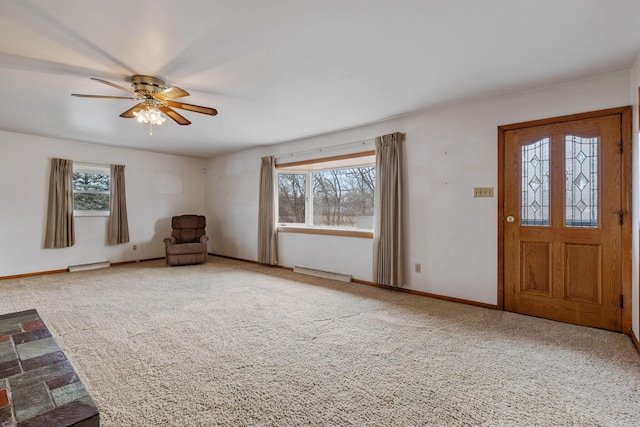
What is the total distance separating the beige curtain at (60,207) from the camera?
5.18m

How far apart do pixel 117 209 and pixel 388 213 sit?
521 centimetres

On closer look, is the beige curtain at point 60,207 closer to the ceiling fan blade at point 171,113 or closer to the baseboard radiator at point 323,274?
the ceiling fan blade at point 171,113

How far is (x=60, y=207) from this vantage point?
5.22 metres

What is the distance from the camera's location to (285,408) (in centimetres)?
170

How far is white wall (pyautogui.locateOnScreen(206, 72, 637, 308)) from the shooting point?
3037 mm

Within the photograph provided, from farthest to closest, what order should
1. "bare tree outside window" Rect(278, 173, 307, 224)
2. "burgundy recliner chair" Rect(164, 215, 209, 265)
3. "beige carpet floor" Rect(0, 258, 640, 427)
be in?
"burgundy recliner chair" Rect(164, 215, 209, 265), "bare tree outside window" Rect(278, 173, 307, 224), "beige carpet floor" Rect(0, 258, 640, 427)

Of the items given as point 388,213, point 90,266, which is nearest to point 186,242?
point 90,266

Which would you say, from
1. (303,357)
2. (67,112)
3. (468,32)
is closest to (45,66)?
(67,112)

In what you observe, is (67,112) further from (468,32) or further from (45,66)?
(468,32)

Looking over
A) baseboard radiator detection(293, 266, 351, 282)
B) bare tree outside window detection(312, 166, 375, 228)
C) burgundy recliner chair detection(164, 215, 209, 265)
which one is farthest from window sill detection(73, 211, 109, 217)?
bare tree outside window detection(312, 166, 375, 228)

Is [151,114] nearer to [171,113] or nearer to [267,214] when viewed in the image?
[171,113]

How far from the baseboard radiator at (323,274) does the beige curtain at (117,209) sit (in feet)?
11.7

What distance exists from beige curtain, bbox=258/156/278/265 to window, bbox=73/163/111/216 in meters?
3.04

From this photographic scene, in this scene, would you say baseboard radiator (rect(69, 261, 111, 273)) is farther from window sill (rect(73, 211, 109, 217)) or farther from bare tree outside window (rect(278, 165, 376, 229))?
bare tree outside window (rect(278, 165, 376, 229))
